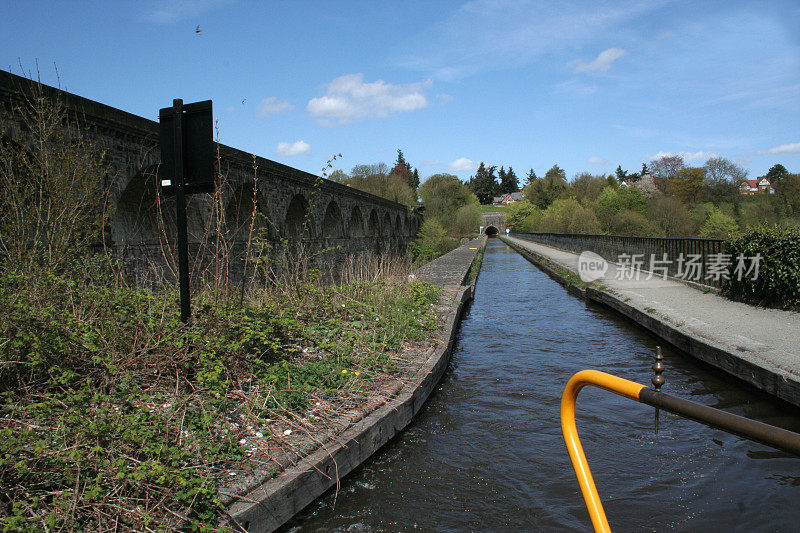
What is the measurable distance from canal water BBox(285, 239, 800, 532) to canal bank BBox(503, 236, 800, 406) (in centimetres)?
23

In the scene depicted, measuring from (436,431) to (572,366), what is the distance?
9.72ft

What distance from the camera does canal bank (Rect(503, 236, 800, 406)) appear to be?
17.5 feet

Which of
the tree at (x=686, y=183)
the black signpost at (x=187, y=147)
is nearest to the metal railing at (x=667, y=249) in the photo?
the black signpost at (x=187, y=147)

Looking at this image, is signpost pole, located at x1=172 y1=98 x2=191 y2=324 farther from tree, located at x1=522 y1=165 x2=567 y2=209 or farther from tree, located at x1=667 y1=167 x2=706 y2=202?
tree, located at x1=522 y1=165 x2=567 y2=209

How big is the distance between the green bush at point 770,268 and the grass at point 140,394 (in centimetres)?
647

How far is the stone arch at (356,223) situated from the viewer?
93.9 feet

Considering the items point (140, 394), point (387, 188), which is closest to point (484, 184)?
point (387, 188)

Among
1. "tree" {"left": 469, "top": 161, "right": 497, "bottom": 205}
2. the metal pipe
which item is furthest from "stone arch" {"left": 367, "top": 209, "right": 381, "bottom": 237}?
"tree" {"left": 469, "top": 161, "right": 497, "bottom": 205}

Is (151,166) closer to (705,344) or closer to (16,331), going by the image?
(16,331)

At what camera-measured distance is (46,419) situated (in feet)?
10.5

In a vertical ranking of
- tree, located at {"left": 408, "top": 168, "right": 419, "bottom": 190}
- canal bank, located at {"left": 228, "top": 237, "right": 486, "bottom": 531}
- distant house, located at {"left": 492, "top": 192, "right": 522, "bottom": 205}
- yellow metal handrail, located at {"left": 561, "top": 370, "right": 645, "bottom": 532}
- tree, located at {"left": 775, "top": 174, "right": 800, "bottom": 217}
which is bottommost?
canal bank, located at {"left": 228, "top": 237, "right": 486, "bottom": 531}

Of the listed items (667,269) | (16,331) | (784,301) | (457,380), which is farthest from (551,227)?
(16,331)

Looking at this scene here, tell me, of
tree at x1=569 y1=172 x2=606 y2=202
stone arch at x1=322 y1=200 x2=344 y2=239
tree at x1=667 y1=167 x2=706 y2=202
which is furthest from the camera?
tree at x1=569 y1=172 x2=606 y2=202

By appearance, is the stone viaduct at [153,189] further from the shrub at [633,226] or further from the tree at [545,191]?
the tree at [545,191]
